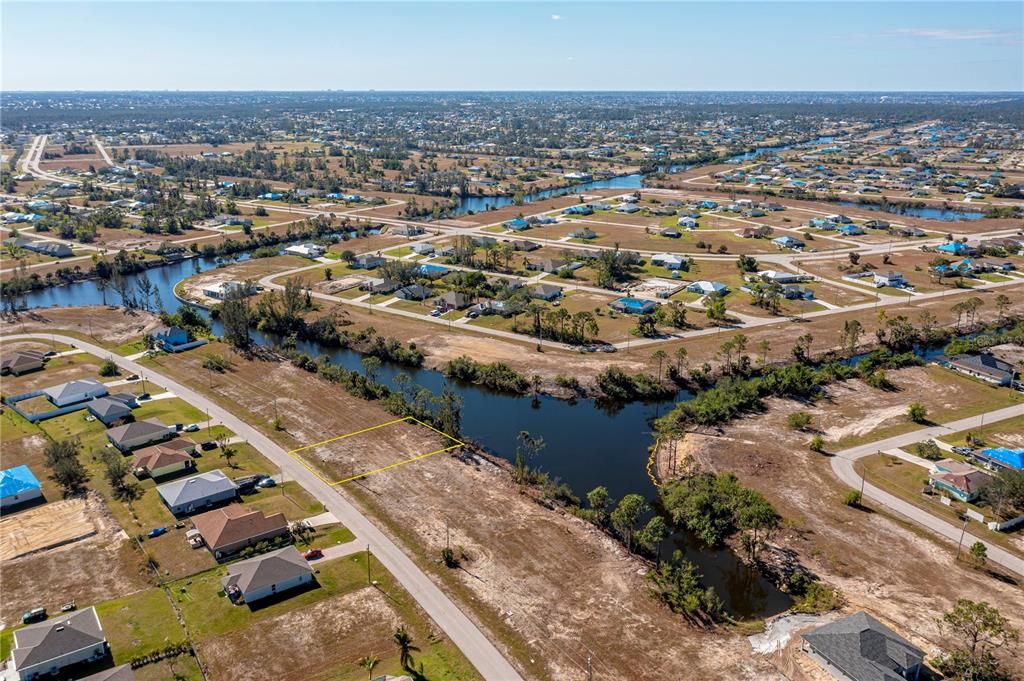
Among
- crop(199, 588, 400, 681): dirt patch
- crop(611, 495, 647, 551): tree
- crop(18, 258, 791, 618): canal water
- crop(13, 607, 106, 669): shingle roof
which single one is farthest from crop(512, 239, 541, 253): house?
crop(13, 607, 106, 669): shingle roof

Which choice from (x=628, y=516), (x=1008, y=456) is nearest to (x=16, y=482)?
(x=628, y=516)

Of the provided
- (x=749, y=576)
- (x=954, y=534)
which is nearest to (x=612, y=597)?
(x=749, y=576)

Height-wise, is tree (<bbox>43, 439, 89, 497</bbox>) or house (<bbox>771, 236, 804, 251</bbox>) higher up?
house (<bbox>771, 236, 804, 251</bbox>)

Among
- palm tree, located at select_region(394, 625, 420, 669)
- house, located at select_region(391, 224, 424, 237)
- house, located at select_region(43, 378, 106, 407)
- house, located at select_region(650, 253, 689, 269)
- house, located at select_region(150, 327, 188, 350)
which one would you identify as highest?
house, located at select_region(391, 224, 424, 237)

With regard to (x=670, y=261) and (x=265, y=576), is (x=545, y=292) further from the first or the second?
(x=265, y=576)

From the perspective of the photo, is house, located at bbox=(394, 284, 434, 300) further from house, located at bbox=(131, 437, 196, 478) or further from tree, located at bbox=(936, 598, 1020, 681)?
tree, located at bbox=(936, 598, 1020, 681)

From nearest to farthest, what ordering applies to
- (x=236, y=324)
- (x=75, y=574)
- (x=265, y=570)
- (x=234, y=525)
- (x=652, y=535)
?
(x=265, y=570) → (x=75, y=574) → (x=652, y=535) → (x=234, y=525) → (x=236, y=324)

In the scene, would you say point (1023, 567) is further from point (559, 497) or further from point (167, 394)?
point (167, 394)
